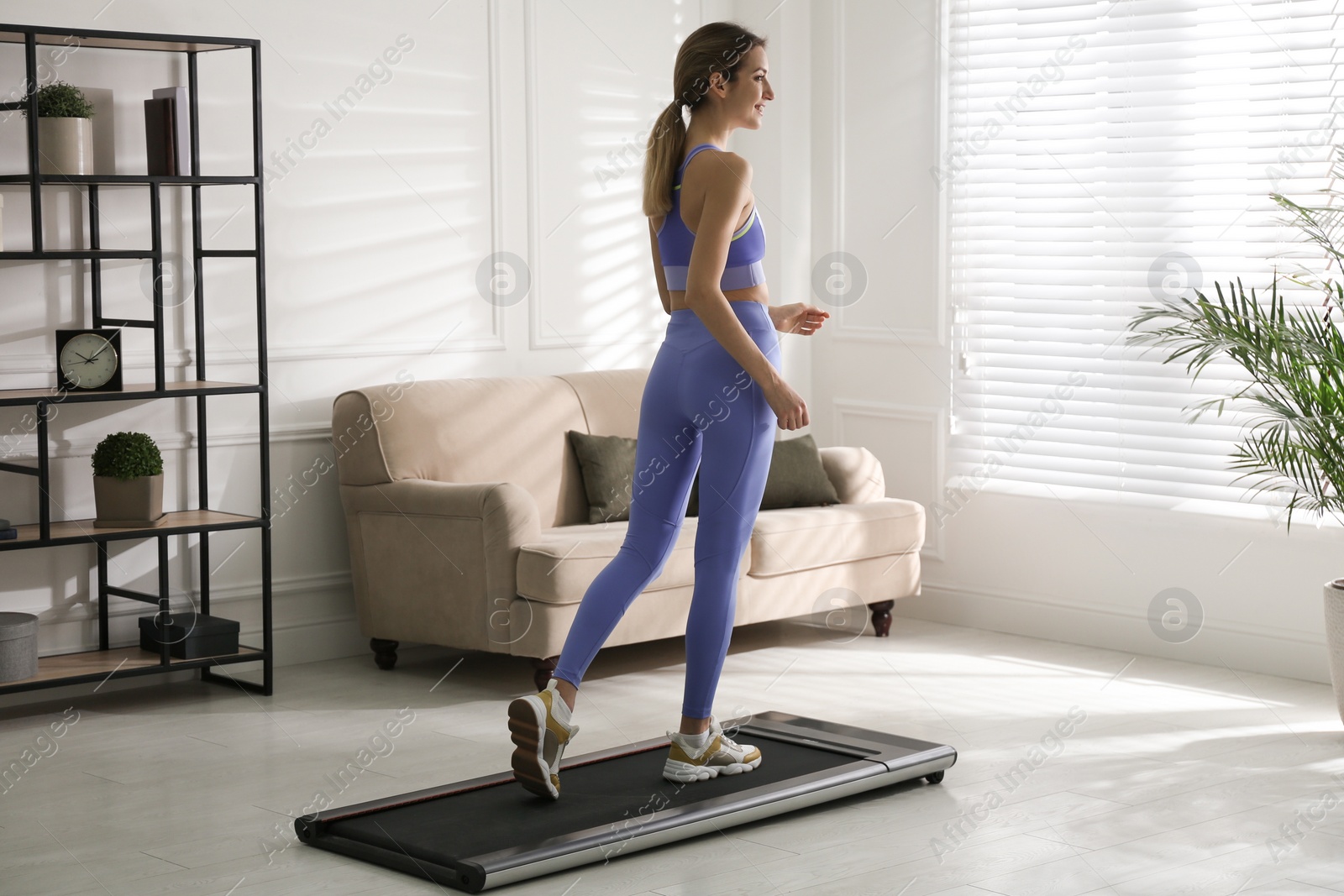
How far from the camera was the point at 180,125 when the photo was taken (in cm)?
470

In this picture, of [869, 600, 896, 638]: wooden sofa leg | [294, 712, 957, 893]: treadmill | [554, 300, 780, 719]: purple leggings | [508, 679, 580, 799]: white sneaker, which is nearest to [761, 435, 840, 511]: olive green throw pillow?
[869, 600, 896, 638]: wooden sofa leg

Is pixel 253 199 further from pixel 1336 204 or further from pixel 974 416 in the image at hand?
pixel 1336 204

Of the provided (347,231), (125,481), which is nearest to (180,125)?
(347,231)

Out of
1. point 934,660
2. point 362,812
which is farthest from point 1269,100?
point 362,812

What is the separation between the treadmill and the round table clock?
1.70 meters

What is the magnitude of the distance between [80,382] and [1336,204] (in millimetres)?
3728

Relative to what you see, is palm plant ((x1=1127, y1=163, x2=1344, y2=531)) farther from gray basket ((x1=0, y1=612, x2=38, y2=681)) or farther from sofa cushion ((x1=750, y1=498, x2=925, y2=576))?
gray basket ((x1=0, y1=612, x2=38, y2=681))

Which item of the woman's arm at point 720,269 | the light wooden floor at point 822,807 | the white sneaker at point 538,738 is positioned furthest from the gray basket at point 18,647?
the woman's arm at point 720,269

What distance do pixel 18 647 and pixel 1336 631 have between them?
11.8ft

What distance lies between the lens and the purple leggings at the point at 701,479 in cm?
321

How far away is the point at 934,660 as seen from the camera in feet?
16.8

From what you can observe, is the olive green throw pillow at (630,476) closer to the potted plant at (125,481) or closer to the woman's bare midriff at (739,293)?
the potted plant at (125,481)

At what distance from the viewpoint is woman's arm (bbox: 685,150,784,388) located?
124 inches

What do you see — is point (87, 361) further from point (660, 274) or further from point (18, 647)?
point (660, 274)
